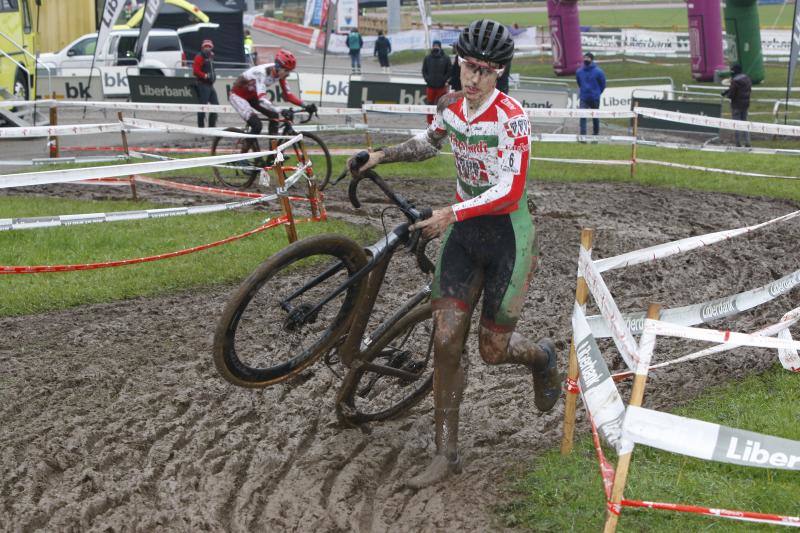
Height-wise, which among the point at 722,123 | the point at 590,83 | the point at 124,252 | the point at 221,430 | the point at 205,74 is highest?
the point at 205,74

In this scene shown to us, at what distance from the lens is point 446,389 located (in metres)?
5.38

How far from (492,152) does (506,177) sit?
7.6 inches

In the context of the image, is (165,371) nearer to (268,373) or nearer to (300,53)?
(268,373)

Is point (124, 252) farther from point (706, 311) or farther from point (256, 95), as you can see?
point (706, 311)

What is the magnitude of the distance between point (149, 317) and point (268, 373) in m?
3.09

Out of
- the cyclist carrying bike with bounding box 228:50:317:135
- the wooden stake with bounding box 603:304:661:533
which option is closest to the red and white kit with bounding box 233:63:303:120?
the cyclist carrying bike with bounding box 228:50:317:135

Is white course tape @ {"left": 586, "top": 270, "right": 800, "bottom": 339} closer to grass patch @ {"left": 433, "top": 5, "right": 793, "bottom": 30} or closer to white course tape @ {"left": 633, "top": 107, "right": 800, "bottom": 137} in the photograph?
white course tape @ {"left": 633, "top": 107, "right": 800, "bottom": 137}

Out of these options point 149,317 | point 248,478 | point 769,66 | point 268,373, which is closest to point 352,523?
point 248,478

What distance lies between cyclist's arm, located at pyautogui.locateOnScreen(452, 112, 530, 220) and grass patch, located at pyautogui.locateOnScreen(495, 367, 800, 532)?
1534 millimetres

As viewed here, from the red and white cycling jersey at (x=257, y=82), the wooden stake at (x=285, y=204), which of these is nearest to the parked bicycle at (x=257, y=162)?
the red and white cycling jersey at (x=257, y=82)

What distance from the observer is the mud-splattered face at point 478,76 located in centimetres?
505

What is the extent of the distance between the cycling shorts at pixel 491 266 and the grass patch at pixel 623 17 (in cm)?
5741

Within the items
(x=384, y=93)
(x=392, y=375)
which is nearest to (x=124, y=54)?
(x=384, y=93)

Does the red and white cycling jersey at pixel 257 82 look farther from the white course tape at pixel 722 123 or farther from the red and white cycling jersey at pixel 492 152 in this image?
the red and white cycling jersey at pixel 492 152
